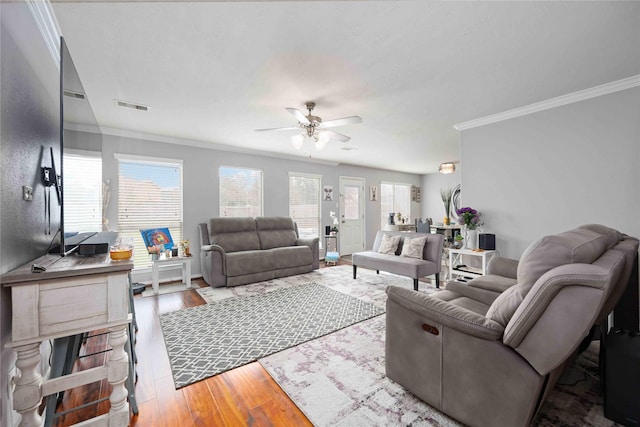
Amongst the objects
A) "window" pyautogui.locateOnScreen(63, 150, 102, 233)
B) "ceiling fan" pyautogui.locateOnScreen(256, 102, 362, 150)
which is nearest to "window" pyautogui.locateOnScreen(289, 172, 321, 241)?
"ceiling fan" pyautogui.locateOnScreen(256, 102, 362, 150)

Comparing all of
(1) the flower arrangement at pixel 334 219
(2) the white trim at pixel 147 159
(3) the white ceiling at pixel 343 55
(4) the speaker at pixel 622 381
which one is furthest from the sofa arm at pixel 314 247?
(4) the speaker at pixel 622 381

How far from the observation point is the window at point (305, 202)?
6110 mm

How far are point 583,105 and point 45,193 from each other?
4997 mm

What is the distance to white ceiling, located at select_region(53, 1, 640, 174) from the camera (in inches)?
64.9

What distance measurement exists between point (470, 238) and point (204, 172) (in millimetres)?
4624

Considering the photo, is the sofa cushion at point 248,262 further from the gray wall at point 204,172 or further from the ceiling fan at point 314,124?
the ceiling fan at point 314,124

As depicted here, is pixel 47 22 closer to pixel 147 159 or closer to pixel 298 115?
pixel 298 115

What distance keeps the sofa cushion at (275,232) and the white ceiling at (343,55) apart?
220 cm

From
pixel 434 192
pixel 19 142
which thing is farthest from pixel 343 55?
pixel 434 192

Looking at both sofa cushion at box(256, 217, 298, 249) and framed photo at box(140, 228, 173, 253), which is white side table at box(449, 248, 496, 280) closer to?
sofa cushion at box(256, 217, 298, 249)

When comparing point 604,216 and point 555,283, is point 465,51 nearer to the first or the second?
point 555,283

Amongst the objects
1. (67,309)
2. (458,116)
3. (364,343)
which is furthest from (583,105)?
(67,309)

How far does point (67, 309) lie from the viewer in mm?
1186

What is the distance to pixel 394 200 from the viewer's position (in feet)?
27.6
